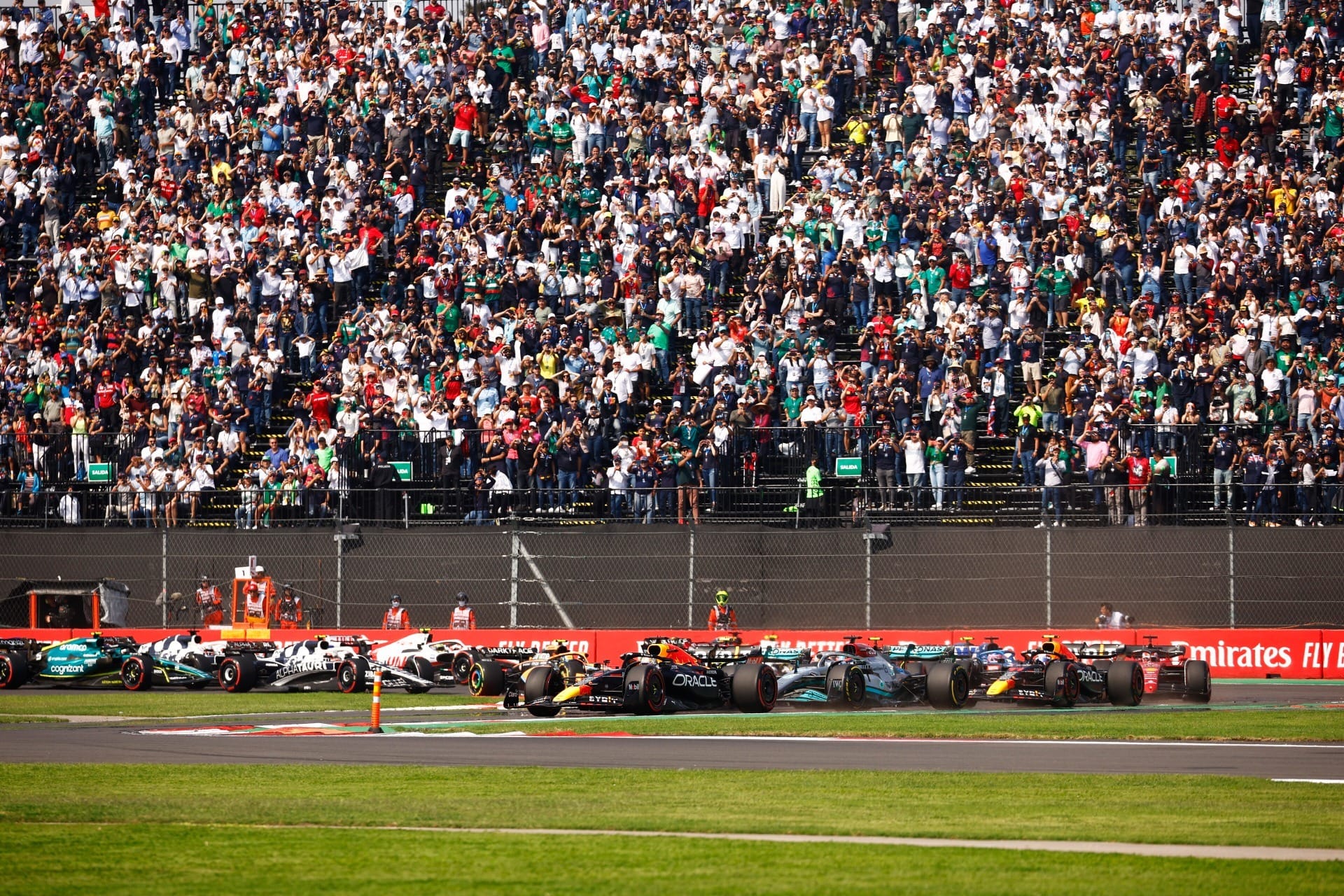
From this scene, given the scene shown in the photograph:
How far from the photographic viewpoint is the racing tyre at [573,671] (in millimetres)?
24531

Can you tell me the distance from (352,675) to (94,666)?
4577 millimetres

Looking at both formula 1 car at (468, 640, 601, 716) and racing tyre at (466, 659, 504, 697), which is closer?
formula 1 car at (468, 640, 601, 716)

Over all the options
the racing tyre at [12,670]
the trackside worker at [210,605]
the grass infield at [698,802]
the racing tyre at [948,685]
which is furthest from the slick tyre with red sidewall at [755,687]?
the trackside worker at [210,605]

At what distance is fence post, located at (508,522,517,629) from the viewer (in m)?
32.8

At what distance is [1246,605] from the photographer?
29.6 meters

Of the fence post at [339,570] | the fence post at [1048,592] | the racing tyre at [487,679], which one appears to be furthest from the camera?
the fence post at [339,570]

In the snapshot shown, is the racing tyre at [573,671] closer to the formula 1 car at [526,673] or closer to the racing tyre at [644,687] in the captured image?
the formula 1 car at [526,673]

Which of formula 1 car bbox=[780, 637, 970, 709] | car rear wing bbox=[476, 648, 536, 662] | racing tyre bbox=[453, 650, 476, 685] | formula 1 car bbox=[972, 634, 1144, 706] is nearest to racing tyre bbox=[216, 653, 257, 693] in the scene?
racing tyre bbox=[453, 650, 476, 685]

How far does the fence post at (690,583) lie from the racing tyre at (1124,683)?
8259 millimetres

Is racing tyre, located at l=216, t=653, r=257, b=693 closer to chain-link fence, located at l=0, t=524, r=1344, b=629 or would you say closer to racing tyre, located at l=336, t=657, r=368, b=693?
racing tyre, located at l=336, t=657, r=368, b=693

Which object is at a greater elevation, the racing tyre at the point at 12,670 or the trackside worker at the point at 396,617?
the trackside worker at the point at 396,617

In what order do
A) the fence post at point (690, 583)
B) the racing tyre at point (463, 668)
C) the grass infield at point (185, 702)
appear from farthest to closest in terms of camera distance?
→ the fence post at point (690, 583), the racing tyre at point (463, 668), the grass infield at point (185, 702)

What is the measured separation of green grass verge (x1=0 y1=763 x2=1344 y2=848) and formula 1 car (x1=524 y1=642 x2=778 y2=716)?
22.5ft

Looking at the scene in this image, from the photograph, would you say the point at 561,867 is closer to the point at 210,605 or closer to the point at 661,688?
the point at 661,688
